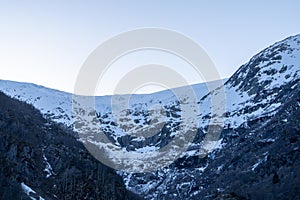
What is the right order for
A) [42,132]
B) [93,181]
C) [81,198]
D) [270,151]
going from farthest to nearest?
1. [270,151]
2. [42,132]
3. [93,181]
4. [81,198]

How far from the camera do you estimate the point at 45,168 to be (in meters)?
106

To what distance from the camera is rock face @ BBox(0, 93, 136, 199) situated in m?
84.4

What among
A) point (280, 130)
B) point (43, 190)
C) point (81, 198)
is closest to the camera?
point (43, 190)

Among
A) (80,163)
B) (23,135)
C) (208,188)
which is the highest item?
(23,135)

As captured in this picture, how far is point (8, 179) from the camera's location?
3039 inches

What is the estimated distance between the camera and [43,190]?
93062mm

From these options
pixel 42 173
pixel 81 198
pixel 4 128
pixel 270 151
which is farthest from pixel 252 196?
pixel 4 128

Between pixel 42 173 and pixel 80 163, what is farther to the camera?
pixel 80 163

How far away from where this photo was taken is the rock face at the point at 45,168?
8444 cm

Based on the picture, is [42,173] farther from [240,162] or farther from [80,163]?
[240,162]

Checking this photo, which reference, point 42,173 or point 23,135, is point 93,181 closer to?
point 42,173

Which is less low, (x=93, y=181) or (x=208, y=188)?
(x=93, y=181)

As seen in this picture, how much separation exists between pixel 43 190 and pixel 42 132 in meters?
38.2

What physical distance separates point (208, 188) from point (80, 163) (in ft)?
311
